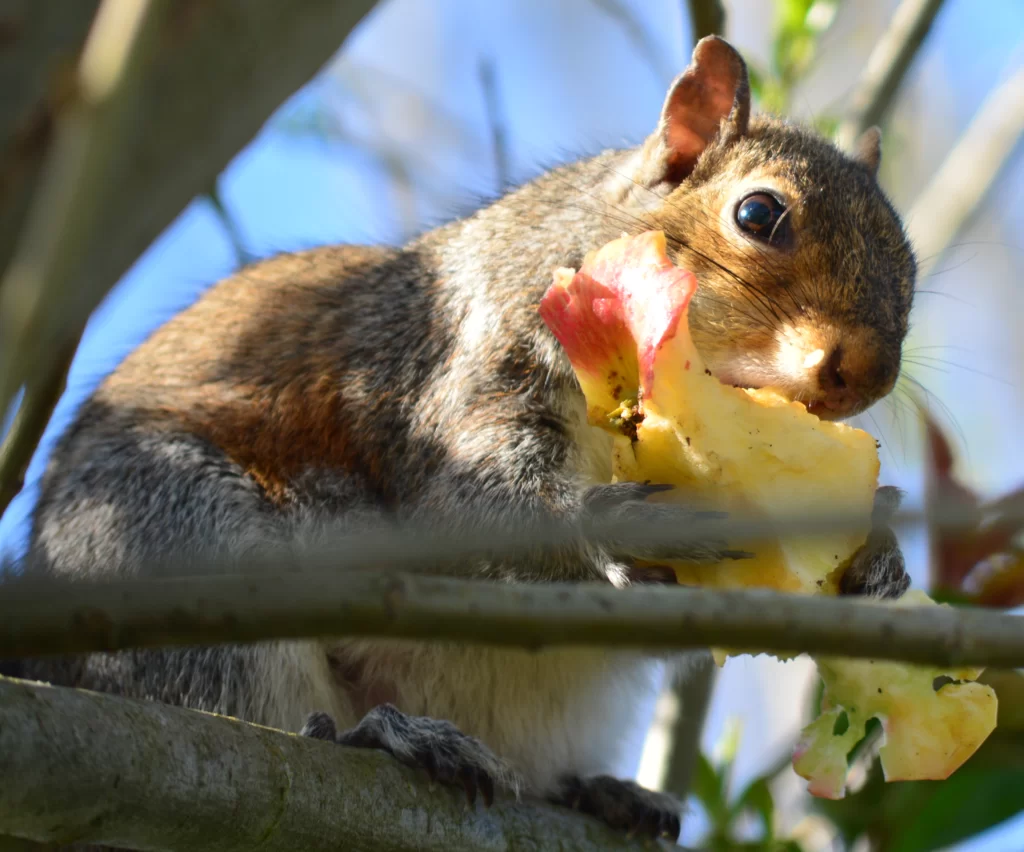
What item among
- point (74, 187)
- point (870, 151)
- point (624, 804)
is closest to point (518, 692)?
point (624, 804)

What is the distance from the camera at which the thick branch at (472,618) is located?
1582mm

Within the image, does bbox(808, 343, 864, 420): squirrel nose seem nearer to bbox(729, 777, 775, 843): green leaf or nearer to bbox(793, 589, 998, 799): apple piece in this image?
bbox(793, 589, 998, 799): apple piece

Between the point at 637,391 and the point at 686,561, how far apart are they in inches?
16.6

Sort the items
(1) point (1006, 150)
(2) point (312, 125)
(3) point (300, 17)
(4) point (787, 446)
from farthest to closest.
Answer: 1. (2) point (312, 125)
2. (1) point (1006, 150)
3. (4) point (787, 446)
4. (3) point (300, 17)

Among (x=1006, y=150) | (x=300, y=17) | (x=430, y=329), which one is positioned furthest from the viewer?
(x=1006, y=150)

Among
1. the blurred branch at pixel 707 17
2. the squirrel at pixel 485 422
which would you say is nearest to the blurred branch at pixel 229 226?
the squirrel at pixel 485 422

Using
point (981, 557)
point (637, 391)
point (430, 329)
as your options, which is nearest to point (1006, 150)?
point (981, 557)

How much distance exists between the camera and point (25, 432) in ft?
8.23

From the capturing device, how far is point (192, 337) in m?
4.42

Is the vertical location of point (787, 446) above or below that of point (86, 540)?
above

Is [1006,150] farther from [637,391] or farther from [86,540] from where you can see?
[86,540]

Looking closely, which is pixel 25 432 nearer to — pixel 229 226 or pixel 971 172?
pixel 229 226

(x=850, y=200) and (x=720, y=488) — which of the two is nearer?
(x=720, y=488)

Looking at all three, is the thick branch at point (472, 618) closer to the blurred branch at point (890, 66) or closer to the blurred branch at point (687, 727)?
the blurred branch at point (687, 727)
